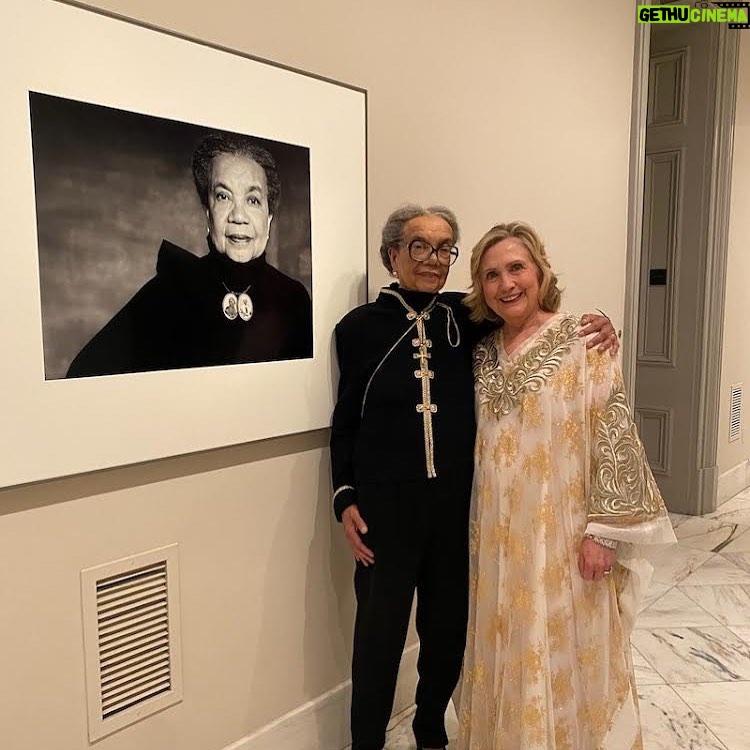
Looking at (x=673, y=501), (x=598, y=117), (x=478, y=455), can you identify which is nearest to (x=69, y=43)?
(x=478, y=455)

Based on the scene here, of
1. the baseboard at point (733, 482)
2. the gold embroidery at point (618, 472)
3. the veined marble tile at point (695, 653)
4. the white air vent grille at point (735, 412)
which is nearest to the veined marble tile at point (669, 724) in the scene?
the veined marble tile at point (695, 653)

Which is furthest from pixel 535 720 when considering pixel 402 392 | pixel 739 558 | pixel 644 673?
pixel 739 558

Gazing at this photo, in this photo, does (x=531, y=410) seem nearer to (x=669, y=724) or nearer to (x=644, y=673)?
(x=669, y=724)

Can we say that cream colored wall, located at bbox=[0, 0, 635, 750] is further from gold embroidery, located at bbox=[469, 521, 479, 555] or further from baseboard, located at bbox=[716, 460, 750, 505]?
baseboard, located at bbox=[716, 460, 750, 505]

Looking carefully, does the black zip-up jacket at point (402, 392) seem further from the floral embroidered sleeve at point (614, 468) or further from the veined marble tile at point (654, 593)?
the veined marble tile at point (654, 593)

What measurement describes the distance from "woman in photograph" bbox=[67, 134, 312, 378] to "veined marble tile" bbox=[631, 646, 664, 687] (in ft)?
5.67

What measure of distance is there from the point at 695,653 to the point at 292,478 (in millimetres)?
1800

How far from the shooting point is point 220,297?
166cm

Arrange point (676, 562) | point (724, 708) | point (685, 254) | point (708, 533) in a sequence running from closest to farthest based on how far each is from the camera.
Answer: point (724, 708), point (676, 562), point (708, 533), point (685, 254)

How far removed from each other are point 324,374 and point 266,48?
32.8 inches

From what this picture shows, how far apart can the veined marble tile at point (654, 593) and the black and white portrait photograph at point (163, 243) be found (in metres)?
2.16

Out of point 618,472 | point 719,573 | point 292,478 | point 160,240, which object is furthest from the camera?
point 719,573

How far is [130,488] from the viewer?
1562mm

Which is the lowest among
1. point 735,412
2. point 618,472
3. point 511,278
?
point 735,412
